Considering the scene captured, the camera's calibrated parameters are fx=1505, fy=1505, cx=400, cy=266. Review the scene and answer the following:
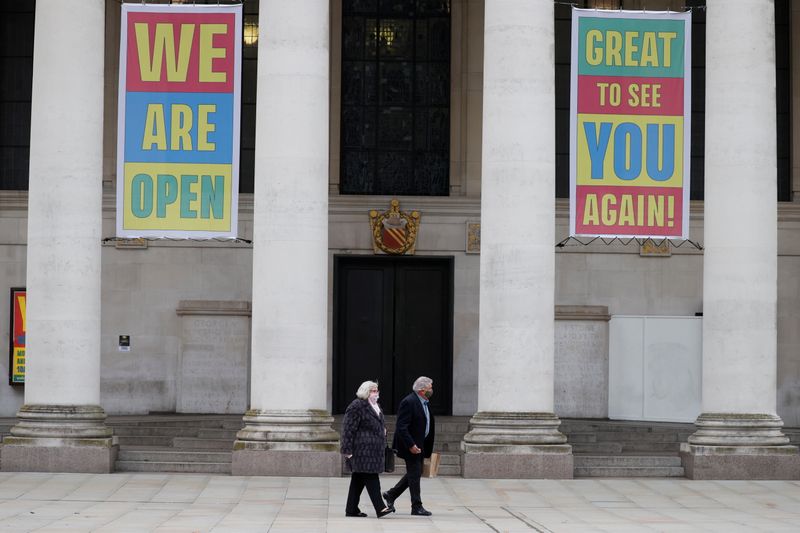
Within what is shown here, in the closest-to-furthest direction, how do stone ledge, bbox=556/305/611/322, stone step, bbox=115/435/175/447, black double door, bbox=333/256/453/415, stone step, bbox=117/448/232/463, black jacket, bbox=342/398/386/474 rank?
black jacket, bbox=342/398/386/474 → stone step, bbox=117/448/232/463 → stone step, bbox=115/435/175/447 → stone ledge, bbox=556/305/611/322 → black double door, bbox=333/256/453/415

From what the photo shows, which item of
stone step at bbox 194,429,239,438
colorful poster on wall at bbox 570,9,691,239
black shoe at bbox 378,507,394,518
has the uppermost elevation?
colorful poster on wall at bbox 570,9,691,239

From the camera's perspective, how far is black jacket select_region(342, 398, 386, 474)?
20.9m

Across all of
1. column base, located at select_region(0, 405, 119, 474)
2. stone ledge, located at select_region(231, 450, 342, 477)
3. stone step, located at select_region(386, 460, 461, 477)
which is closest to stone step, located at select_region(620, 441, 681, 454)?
stone step, located at select_region(386, 460, 461, 477)

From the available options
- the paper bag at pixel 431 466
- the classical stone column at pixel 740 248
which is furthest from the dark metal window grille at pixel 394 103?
the paper bag at pixel 431 466

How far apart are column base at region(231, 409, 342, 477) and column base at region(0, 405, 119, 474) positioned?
8.40 ft

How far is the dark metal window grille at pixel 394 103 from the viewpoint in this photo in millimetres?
36188

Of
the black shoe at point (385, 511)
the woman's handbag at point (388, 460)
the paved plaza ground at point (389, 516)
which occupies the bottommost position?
the paved plaza ground at point (389, 516)

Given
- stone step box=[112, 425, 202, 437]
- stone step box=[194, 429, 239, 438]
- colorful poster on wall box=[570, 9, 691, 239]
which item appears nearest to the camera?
colorful poster on wall box=[570, 9, 691, 239]

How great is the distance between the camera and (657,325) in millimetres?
34469

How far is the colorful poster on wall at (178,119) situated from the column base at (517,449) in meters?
5.99

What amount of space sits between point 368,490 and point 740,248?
1009cm

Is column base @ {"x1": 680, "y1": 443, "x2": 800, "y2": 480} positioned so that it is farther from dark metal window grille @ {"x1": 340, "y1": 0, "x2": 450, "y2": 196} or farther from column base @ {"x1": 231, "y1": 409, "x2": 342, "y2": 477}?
dark metal window grille @ {"x1": 340, "y1": 0, "x2": 450, "y2": 196}

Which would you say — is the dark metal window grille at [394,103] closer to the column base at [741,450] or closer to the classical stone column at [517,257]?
the classical stone column at [517,257]

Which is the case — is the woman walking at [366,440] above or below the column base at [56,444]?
above
